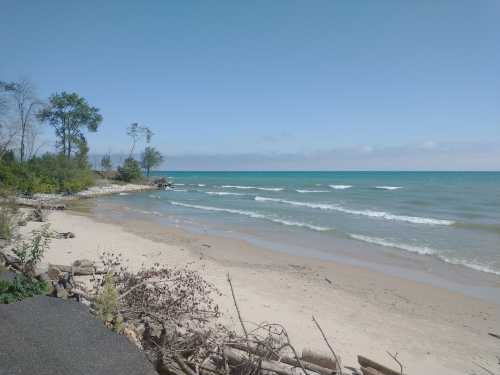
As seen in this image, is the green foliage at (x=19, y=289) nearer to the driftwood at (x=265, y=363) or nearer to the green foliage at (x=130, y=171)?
the driftwood at (x=265, y=363)

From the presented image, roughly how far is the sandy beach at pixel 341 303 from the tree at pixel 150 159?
172ft

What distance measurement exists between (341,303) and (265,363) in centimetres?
422

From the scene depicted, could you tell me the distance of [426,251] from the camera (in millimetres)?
13430

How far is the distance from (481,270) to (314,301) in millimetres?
6797

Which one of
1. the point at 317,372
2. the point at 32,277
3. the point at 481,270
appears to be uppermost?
the point at 32,277

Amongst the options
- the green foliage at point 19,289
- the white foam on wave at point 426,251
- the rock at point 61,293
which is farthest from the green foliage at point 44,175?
the white foam on wave at point 426,251

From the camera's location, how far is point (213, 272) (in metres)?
9.30

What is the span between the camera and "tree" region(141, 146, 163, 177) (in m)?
63.7

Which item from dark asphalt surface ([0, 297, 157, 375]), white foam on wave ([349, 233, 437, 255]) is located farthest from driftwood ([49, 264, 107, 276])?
white foam on wave ([349, 233, 437, 255])

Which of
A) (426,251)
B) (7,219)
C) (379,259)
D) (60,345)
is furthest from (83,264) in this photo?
(426,251)

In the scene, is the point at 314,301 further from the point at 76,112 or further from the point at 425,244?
the point at 76,112

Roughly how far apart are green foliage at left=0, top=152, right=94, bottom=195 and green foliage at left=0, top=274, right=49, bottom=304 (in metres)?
23.5

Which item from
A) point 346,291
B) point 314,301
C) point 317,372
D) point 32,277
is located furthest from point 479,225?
point 32,277

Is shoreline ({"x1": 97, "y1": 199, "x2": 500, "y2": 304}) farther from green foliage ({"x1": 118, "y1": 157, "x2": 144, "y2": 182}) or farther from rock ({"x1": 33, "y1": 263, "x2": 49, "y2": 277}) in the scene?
green foliage ({"x1": 118, "y1": 157, "x2": 144, "y2": 182})
